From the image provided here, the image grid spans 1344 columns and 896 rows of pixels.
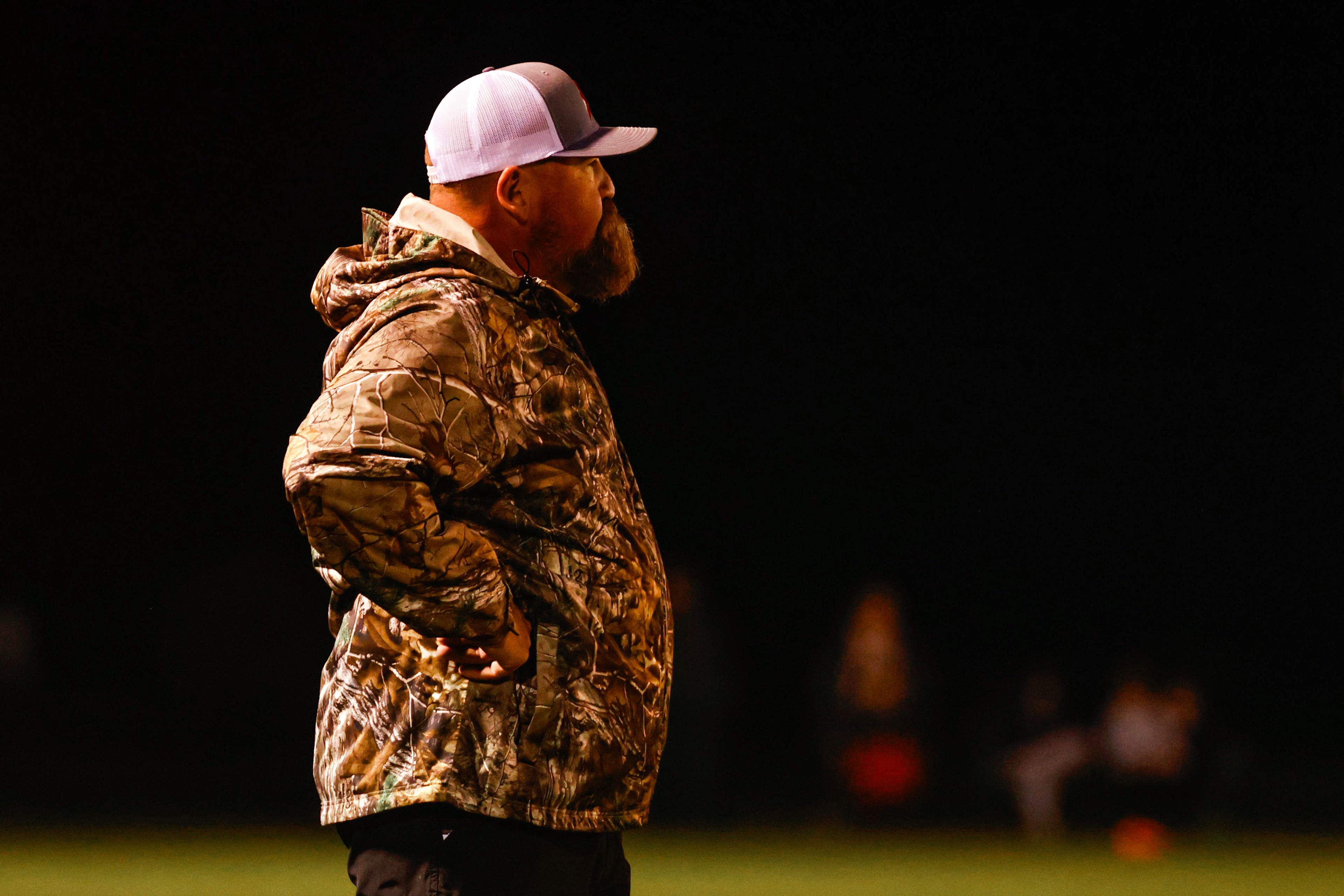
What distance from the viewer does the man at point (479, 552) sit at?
1.22 m

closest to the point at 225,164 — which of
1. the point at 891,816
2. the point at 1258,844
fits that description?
the point at 891,816

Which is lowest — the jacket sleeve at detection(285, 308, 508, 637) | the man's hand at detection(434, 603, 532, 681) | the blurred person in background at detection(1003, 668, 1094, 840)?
→ the blurred person in background at detection(1003, 668, 1094, 840)

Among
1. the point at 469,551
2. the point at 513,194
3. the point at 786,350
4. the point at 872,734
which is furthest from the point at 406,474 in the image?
the point at 786,350

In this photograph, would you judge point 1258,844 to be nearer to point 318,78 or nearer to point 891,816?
point 891,816

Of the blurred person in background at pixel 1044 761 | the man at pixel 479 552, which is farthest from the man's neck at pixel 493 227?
the blurred person in background at pixel 1044 761

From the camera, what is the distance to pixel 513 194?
1445 mm

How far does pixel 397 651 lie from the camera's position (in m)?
1.31

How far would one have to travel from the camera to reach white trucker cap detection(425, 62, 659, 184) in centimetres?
143

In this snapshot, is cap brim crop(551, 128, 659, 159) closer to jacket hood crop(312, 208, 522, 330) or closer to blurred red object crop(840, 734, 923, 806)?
jacket hood crop(312, 208, 522, 330)

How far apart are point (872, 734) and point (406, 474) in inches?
187

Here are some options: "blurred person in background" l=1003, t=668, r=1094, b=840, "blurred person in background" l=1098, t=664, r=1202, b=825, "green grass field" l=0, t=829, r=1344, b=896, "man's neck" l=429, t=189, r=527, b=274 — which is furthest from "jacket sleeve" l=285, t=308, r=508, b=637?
"blurred person in background" l=1098, t=664, r=1202, b=825

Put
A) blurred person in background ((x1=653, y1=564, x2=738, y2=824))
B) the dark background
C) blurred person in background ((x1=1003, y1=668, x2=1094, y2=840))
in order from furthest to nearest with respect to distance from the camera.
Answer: the dark background → blurred person in background ((x1=653, y1=564, x2=738, y2=824)) → blurred person in background ((x1=1003, y1=668, x2=1094, y2=840))

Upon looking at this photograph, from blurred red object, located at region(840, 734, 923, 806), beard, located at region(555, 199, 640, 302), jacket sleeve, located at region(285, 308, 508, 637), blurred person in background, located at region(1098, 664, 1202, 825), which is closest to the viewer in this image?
jacket sleeve, located at region(285, 308, 508, 637)

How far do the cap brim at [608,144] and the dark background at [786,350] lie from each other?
457 cm
